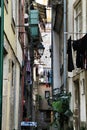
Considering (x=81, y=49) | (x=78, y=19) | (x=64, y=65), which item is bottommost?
(x=64, y=65)

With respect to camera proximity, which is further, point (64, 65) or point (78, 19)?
point (64, 65)

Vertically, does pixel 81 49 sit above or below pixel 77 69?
above

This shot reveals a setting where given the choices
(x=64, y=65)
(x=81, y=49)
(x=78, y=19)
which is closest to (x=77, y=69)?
(x=78, y=19)

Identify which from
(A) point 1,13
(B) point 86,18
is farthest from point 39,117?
(A) point 1,13

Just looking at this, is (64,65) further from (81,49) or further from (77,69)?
(81,49)

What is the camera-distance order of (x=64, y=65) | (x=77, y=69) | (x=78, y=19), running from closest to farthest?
(x=77, y=69) → (x=78, y=19) → (x=64, y=65)

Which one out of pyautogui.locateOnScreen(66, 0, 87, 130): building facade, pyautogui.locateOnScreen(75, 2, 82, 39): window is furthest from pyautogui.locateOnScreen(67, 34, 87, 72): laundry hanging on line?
pyautogui.locateOnScreen(75, 2, 82, 39): window

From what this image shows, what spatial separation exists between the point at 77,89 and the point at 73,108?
0.85 metres

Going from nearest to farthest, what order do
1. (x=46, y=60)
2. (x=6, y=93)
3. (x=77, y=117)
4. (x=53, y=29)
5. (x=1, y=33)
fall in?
(x=1, y=33) < (x=6, y=93) < (x=77, y=117) < (x=53, y=29) < (x=46, y=60)

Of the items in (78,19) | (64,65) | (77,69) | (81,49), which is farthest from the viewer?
(64,65)

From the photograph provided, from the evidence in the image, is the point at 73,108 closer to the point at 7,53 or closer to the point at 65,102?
the point at 65,102

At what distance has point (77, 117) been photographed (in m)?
18.9

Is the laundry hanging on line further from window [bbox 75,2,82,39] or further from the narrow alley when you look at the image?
window [bbox 75,2,82,39]

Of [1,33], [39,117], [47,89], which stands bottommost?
[39,117]
